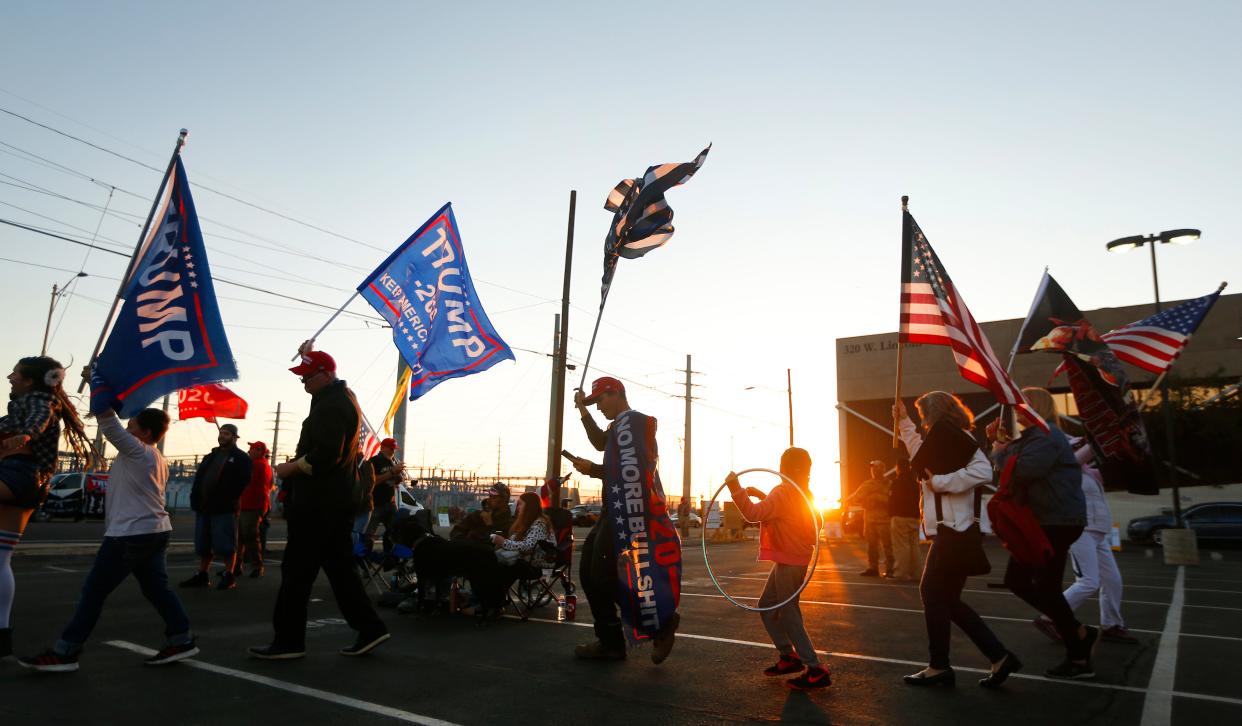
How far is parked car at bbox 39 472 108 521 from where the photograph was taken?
25672 millimetres

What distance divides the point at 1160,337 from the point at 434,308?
10556mm

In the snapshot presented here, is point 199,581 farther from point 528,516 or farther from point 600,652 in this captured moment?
point 600,652

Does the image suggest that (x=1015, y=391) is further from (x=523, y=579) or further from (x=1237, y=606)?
(x=1237, y=606)

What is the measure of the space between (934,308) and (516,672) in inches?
195

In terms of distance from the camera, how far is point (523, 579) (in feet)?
25.4

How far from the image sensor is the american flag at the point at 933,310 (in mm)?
6973

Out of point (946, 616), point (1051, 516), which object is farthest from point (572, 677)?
point (1051, 516)

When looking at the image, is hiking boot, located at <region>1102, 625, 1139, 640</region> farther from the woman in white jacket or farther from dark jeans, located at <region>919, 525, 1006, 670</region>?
dark jeans, located at <region>919, 525, 1006, 670</region>

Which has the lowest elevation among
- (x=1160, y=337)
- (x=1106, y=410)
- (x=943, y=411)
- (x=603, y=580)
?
(x=603, y=580)

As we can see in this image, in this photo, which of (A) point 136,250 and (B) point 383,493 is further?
(B) point 383,493

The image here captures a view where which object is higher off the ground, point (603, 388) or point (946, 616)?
point (603, 388)

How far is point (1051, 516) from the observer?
18.2 feet

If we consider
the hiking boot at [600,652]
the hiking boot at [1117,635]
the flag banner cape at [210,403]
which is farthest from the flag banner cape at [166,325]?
the flag banner cape at [210,403]

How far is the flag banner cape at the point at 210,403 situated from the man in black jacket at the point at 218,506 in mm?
6234
